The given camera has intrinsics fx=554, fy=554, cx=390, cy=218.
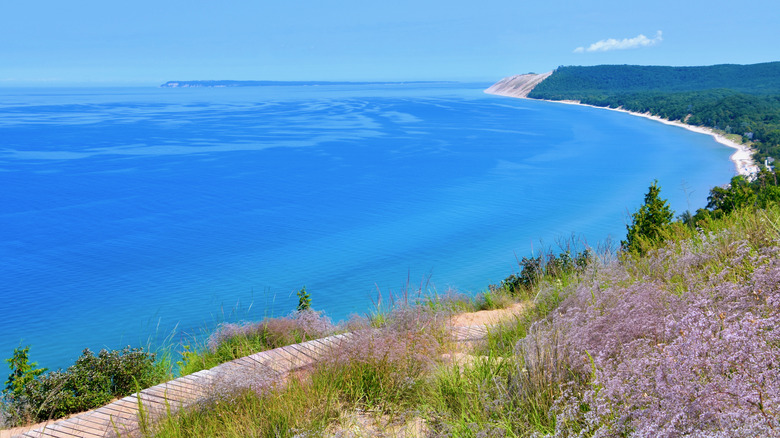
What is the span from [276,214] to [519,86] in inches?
6258

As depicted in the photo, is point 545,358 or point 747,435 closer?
point 747,435

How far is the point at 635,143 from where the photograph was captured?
190 ft

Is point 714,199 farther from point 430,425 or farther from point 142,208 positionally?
point 142,208

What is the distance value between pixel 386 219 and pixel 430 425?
26.2 metres

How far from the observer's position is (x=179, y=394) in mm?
4285

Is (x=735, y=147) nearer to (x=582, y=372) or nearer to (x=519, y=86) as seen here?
(x=582, y=372)

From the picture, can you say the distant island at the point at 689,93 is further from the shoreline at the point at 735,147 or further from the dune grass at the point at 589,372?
the dune grass at the point at 589,372

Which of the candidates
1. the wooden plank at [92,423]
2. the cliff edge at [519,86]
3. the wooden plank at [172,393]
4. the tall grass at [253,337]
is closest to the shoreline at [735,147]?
the tall grass at [253,337]

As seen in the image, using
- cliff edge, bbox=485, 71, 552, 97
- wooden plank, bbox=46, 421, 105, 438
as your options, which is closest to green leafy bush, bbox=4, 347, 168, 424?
wooden plank, bbox=46, 421, 105, 438

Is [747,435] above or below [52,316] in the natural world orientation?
above

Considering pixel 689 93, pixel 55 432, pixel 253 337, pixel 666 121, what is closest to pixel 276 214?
pixel 253 337

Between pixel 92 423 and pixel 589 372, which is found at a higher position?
pixel 589 372

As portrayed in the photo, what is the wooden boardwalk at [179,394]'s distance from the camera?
153 inches

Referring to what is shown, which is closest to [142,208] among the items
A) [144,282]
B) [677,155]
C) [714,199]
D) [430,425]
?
[144,282]
